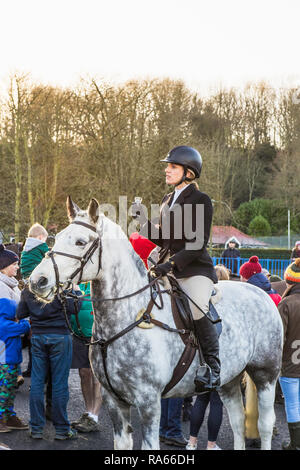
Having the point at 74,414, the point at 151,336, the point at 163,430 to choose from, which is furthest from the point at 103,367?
the point at 74,414

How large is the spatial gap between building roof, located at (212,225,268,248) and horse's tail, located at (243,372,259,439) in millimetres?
32308

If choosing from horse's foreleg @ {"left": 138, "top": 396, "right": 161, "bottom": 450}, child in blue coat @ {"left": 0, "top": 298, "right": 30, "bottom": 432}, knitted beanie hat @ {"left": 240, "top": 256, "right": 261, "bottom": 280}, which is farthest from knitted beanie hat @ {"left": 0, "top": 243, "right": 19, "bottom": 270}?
horse's foreleg @ {"left": 138, "top": 396, "right": 161, "bottom": 450}

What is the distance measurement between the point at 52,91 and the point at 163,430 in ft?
70.8

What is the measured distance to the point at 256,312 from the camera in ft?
18.3

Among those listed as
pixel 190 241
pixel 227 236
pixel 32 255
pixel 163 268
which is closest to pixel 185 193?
pixel 190 241

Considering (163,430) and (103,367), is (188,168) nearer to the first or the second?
(103,367)

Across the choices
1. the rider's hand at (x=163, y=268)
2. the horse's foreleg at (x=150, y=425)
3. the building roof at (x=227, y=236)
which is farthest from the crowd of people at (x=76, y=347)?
the building roof at (x=227, y=236)

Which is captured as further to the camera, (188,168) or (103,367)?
(188,168)

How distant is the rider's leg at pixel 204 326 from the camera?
4.70 m

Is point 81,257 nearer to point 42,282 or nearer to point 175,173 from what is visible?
point 42,282

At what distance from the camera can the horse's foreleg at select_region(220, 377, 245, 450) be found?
5609 millimetres

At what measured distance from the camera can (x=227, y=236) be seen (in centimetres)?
4122

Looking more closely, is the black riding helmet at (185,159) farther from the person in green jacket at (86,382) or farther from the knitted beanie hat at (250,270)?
the knitted beanie hat at (250,270)

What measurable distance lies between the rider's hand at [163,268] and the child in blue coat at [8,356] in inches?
109
